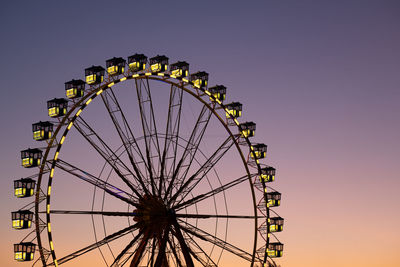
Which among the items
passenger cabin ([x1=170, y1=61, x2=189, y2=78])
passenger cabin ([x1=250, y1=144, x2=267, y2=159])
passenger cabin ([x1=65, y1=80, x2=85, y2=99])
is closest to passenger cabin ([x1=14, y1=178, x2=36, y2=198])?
passenger cabin ([x1=65, y1=80, x2=85, y2=99])

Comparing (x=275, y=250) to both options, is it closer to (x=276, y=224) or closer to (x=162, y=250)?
(x=276, y=224)

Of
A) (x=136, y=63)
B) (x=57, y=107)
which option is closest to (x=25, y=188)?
(x=57, y=107)

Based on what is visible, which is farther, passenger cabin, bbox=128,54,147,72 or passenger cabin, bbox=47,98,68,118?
passenger cabin, bbox=128,54,147,72

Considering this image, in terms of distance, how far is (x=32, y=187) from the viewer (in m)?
39.7

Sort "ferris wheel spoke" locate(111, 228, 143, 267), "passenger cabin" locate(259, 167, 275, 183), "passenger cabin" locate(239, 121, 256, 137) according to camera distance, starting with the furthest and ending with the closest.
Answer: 1. "passenger cabin" locate(259, 167, 275, 183)
2. "passenger cabin" locate(239, 121, 256, 137)
3. "ferris wheel spoke" locate(111, 228, 143, 267)

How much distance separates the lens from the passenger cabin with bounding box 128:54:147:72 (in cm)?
4281

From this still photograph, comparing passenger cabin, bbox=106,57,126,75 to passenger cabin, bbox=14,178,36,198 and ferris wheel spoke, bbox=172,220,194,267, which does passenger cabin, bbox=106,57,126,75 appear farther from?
ferris wheel spoke, bbox=172,220,194,267

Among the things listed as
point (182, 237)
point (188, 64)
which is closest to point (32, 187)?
point (182, 237)

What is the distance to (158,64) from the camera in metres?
43.7

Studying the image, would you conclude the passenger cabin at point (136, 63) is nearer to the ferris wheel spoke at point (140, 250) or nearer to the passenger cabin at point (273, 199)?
the ferris wheel spoke at point (140, 250)

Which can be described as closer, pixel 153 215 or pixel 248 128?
pixel 153 215

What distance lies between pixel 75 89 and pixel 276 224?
16955 mm

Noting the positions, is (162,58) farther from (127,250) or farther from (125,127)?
(127,250)

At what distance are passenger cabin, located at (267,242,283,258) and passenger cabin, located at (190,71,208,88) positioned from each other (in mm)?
12123
